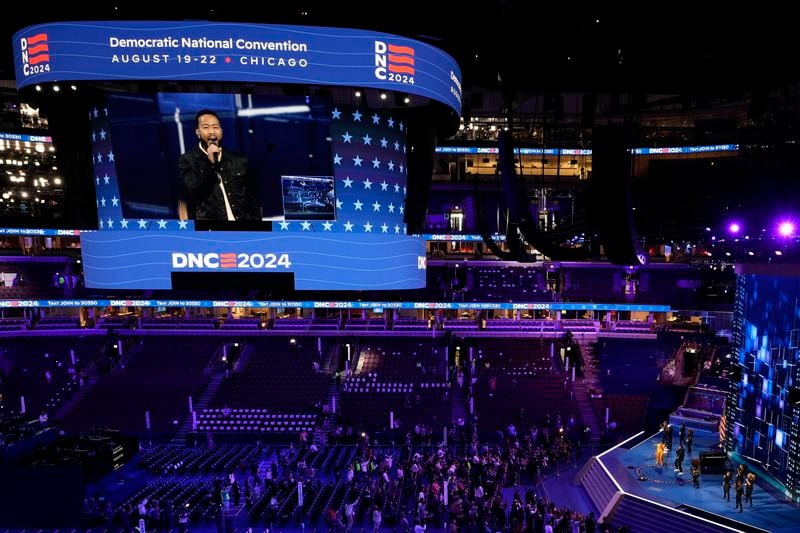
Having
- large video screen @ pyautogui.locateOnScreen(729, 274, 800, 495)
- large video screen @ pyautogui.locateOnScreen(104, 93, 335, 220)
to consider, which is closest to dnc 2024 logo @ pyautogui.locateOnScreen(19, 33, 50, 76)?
large video screen @ pyautogui.locateOnScreen(104, 93, 335, 220)

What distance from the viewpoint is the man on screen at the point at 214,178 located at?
Answer: 34.5ft

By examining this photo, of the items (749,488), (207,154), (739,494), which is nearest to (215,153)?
(207,154)

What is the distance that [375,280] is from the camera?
1175cm

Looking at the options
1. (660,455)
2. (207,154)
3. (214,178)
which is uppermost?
(207,154)

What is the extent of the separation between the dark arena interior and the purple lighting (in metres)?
0.34

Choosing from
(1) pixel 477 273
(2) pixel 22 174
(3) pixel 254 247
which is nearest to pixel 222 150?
(3) pixel 254 247

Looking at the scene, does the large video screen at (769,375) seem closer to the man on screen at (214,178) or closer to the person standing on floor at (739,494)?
the person standing on floor at (739,494)

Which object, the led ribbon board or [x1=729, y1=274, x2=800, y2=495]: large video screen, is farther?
→ [x1=729, y1=274, x2=800, y2=495]: large video screen

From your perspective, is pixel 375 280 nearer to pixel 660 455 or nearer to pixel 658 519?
pixel 658 519

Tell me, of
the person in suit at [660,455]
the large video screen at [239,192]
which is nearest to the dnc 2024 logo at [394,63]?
the large video screen at [239,192]

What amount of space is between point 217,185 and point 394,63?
4.58m

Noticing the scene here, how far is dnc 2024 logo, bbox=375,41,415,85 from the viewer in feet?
34.0

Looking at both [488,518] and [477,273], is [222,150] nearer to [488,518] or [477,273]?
[488,518]

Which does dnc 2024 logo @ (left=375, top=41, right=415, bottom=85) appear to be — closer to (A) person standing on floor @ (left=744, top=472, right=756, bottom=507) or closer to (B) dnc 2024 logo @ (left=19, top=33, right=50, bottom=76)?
(B) dnc 2024 logo @ (left=19, top=33, right=50, bottom=76)
